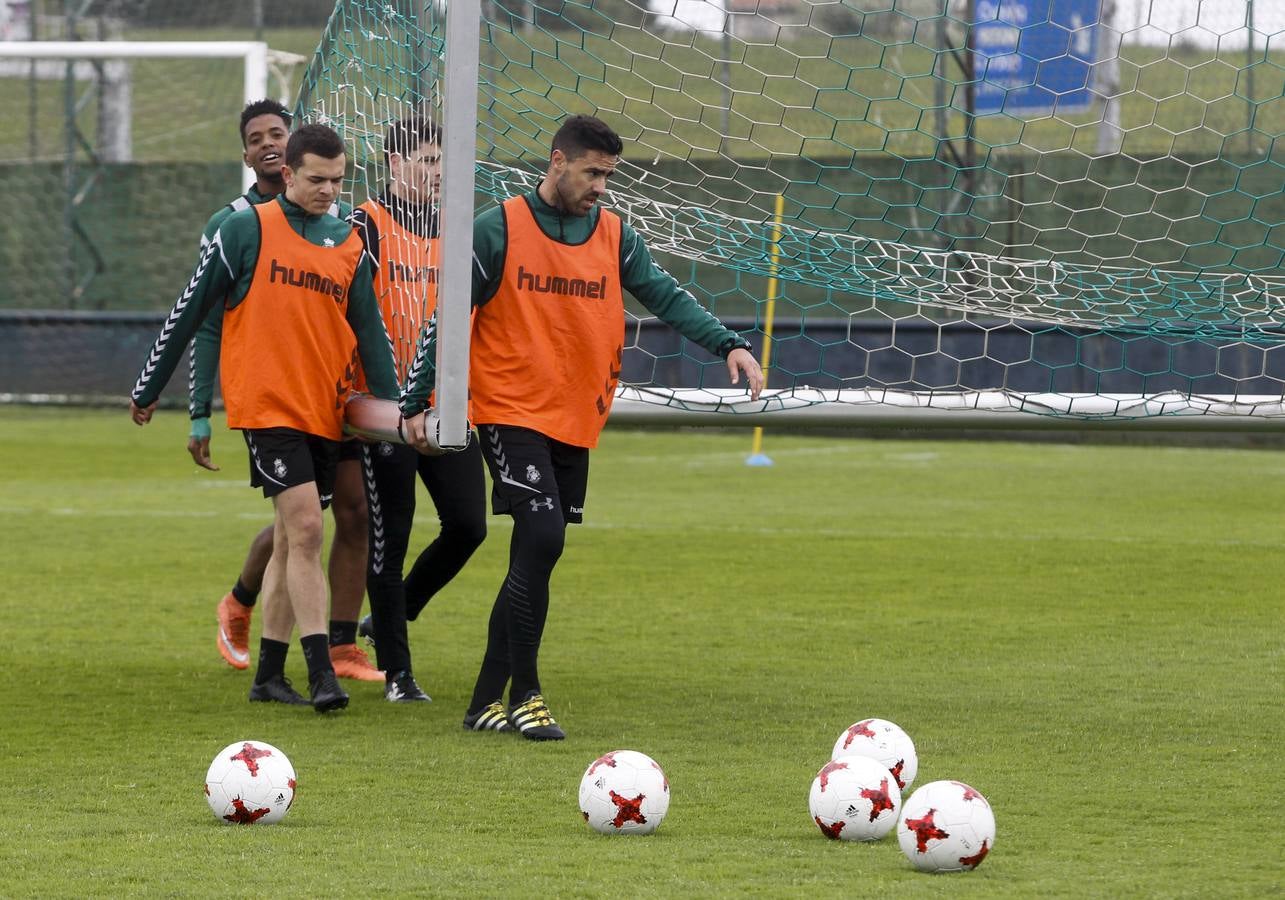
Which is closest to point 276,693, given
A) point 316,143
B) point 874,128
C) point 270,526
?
point 270,526

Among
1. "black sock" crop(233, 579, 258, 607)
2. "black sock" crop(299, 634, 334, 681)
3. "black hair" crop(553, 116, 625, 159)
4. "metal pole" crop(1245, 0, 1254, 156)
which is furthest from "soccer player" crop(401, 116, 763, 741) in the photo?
"metal pole" crop(1245, 0, 1254, 156)

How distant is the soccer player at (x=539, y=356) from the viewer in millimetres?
6176

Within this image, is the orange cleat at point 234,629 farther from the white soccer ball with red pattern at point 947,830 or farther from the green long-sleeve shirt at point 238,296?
the white soccer ball with red pattern at point 947,830

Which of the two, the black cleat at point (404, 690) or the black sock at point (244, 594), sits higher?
the black sock at point (244, 594)

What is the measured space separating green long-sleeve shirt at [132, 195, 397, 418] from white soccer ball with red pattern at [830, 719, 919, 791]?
214cm

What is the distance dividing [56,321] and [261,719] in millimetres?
16838

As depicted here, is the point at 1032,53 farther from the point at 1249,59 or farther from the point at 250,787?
the point at 250,787

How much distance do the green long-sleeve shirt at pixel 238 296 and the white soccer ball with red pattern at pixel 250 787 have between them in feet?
6.24

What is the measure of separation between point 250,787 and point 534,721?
1.39 meters

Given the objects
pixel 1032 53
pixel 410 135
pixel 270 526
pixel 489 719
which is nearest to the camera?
pixel 489 719

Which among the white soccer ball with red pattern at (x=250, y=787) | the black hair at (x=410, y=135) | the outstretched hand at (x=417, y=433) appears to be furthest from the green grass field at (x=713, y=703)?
the black hair at (x=410, y=135)

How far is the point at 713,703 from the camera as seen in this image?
6.88m

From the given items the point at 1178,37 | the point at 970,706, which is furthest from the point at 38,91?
the point at 970,706

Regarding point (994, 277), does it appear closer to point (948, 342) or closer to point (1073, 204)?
point (1073, 204)
